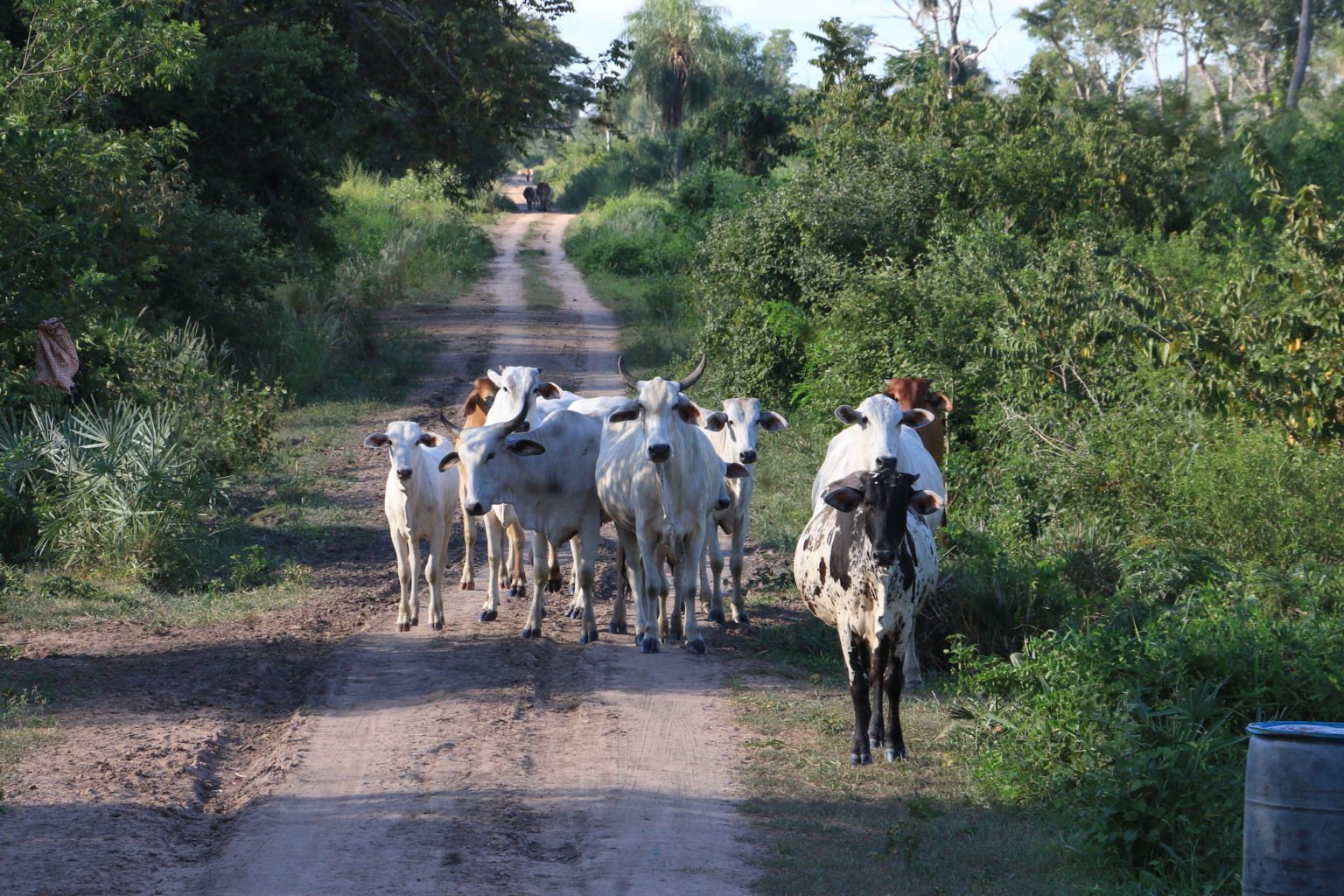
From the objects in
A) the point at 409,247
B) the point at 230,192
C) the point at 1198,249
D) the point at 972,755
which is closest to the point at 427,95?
the point at 230,192

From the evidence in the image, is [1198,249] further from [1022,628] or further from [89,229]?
[89,229]

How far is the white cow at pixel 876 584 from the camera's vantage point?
22.1 feet

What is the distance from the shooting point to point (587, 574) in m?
9.40

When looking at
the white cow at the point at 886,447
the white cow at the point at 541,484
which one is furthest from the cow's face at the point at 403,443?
the white cow at the point at 886,447

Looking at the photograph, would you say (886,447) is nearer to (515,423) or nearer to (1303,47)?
(515,423)

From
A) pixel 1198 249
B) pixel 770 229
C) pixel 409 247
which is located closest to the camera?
pixel 1198 249

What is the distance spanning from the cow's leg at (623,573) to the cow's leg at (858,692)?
2.54 m

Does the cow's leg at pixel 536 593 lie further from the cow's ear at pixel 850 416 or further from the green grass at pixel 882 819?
the cow's ear at pixel 850 416

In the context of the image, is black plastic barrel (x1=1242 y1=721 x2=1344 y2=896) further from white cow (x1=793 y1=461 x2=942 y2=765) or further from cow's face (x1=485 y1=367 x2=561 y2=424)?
cow's face (x1=485 y1=367 x2=561 y2=424)

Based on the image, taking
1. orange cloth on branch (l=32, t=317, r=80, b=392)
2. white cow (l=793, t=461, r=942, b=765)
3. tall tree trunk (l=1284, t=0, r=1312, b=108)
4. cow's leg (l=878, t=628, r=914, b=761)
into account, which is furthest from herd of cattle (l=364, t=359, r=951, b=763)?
tall tree trunk (l=1284, t=0, r=1312, b=108)

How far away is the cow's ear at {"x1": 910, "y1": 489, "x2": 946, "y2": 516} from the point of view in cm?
694

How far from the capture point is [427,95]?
2216cm

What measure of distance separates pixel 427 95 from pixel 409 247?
977cm

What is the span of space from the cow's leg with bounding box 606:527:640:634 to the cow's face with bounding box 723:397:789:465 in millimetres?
1153
